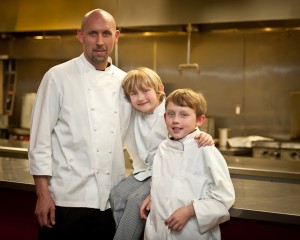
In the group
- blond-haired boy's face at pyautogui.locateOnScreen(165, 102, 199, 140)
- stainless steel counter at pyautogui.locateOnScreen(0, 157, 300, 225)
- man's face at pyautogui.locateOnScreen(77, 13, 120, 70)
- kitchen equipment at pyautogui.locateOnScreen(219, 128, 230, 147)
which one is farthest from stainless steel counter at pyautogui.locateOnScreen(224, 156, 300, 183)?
kitchen equipment at pyautogui.locateOnScreen(219, 128, 230, 147)

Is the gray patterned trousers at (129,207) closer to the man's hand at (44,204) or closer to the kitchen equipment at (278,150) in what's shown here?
the man's hand at (44,204)

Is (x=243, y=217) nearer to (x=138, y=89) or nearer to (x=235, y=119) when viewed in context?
(x=138, y=89)

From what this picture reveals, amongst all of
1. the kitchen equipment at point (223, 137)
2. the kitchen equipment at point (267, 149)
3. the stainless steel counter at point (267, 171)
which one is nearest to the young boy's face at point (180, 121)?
the stainless steel counter at point (267, 171)

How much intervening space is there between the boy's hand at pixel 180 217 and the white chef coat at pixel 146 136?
367 millimetres

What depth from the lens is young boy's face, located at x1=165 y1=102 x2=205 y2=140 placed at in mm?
1808

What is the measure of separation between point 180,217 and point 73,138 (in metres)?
0.63

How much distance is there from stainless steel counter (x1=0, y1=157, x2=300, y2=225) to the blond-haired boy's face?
14.5 inches

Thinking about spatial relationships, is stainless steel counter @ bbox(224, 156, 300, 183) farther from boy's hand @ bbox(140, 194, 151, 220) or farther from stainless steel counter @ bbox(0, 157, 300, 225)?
boy's hand @ bbox(140, 194, 151, 220)

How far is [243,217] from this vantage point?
179 centimetres

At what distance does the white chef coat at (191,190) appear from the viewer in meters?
1.71

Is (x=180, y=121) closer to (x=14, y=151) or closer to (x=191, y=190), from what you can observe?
(x=191, y=190)

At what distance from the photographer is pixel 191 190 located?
179 centimetres

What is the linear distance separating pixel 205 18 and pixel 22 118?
9.24ft

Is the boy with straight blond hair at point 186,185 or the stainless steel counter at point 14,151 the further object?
the stainless steel counter at point 14,151
